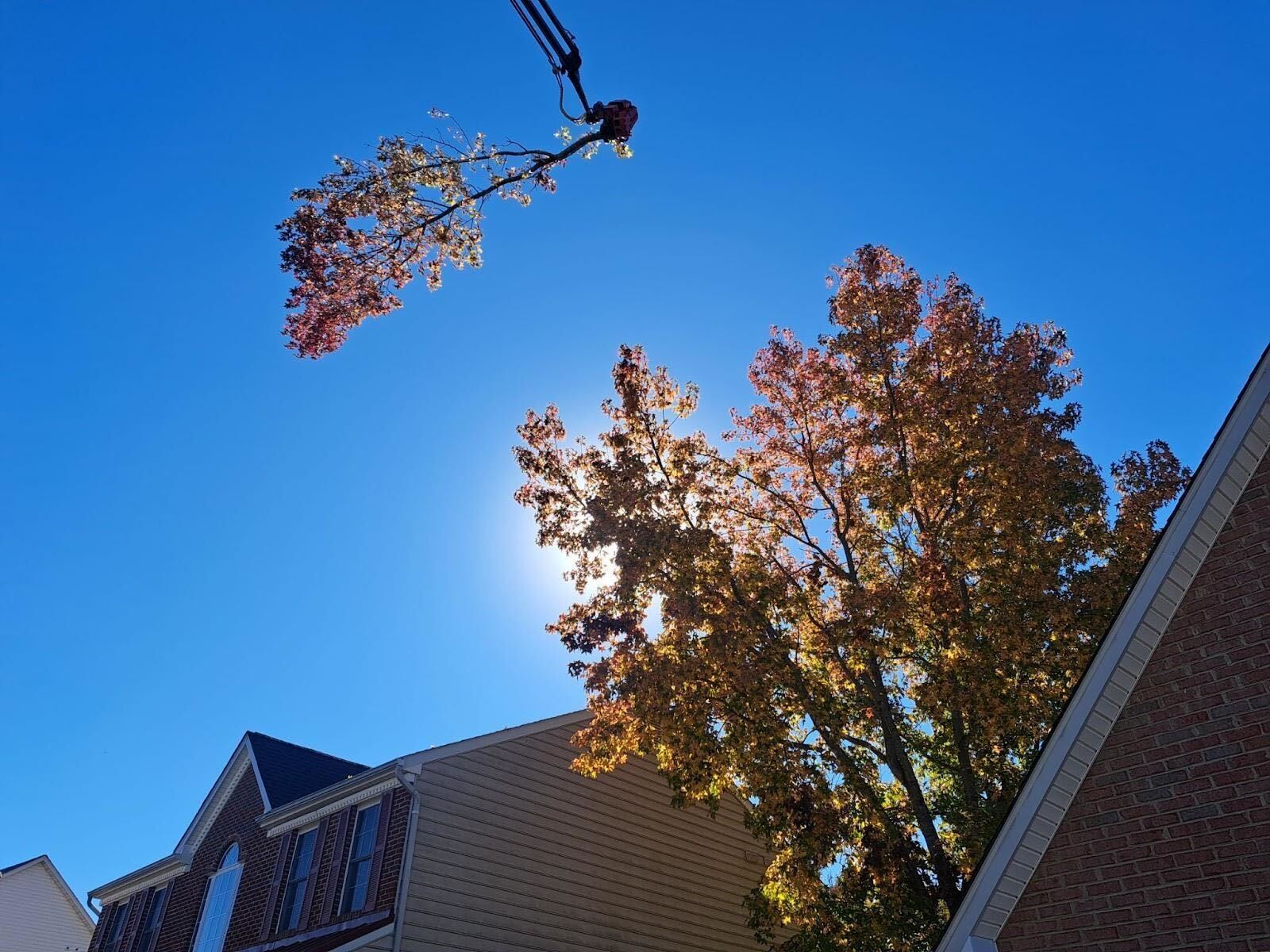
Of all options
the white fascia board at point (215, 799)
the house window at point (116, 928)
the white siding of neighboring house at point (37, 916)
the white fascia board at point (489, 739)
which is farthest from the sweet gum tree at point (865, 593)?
the white siding of neighboring house at point (37, 916)

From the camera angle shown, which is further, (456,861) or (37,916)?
(37,916)

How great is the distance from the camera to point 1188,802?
6891 millimetres

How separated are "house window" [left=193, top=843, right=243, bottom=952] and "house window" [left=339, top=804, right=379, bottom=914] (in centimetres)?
534

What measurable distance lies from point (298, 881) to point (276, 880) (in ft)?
2.25

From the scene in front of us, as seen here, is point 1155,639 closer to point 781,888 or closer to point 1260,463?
point 1260,463

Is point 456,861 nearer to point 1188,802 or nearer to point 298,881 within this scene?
point 298,881

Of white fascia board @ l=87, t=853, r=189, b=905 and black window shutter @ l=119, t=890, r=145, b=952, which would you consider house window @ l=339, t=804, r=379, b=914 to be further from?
black window shutter @ l=119, t=890, r=145, b=952

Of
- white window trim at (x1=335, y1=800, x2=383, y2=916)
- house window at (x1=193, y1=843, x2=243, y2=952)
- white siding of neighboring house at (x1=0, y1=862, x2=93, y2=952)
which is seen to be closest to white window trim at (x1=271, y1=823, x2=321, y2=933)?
white window trim at (x1=335, y1=800, x2=383, y2=916)

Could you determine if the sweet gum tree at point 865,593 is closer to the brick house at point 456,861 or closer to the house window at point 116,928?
the brick house at point 456,861

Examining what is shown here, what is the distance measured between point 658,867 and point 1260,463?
15275 mm

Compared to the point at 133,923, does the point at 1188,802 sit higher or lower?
lower

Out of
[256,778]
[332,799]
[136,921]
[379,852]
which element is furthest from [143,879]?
[379,852]

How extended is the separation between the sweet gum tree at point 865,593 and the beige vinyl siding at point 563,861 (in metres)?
1.78

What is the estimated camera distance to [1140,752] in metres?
7.24
